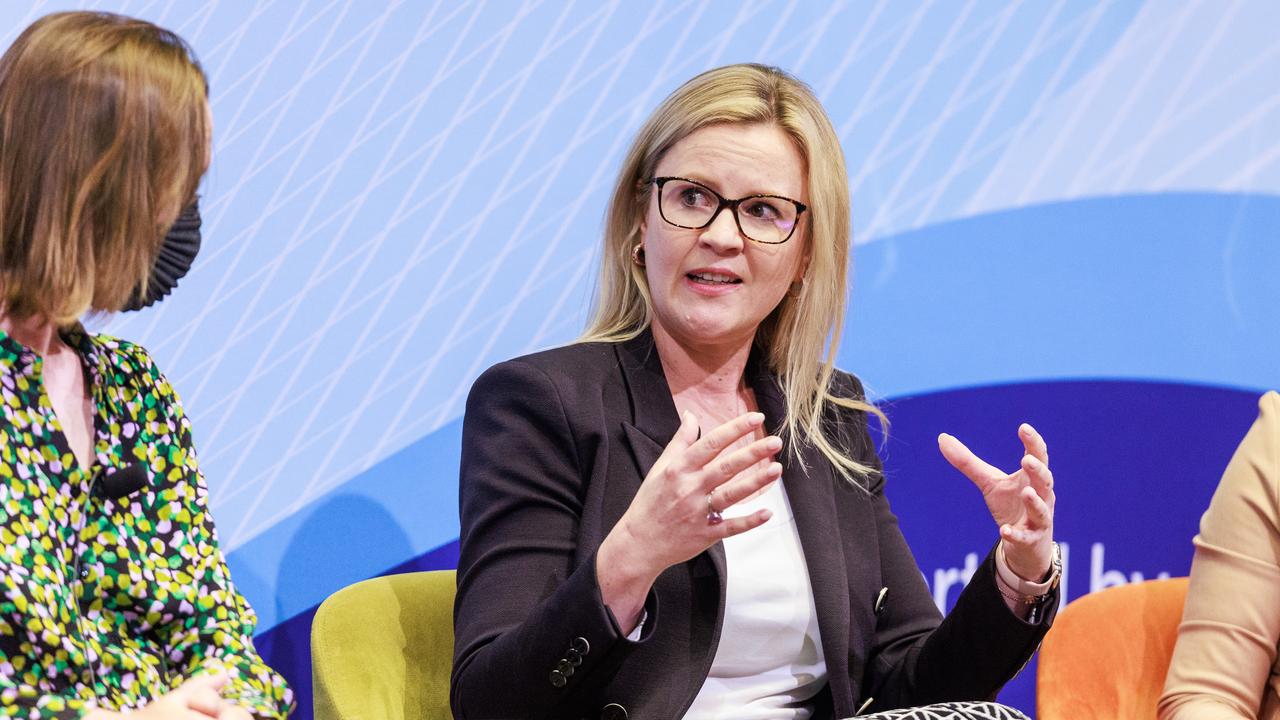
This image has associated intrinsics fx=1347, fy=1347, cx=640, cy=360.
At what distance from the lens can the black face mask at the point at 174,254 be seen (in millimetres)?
1843

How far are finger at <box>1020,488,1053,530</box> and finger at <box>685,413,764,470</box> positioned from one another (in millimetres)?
537

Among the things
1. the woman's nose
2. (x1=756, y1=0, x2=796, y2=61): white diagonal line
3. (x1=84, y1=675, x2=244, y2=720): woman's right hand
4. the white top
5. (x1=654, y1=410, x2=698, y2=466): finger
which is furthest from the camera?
(x1=756, y1=0, x2=796, y2=61): white diagonal line

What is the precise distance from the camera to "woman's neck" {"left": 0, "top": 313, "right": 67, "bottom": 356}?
1.65m

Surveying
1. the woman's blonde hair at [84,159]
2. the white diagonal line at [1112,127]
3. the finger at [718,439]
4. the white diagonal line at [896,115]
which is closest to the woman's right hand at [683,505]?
the finger at [718,439]

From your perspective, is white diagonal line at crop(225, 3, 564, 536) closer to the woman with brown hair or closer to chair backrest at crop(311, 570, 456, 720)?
chair backrest at crop(311, 570, 456, 720)

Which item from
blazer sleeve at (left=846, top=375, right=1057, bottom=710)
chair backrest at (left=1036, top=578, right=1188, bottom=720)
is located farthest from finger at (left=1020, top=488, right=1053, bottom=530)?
chair backrest at (left=1036, top=578, right=1188, bottom=720)

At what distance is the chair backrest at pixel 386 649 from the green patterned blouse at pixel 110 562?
342 mm

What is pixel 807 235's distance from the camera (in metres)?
2.37

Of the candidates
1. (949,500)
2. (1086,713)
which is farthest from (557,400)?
(949,500)

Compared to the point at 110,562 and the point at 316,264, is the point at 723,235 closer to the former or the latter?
the point at 316,264

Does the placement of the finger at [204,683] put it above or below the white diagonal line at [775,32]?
below

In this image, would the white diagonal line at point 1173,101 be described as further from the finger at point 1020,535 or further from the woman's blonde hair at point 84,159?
the woman's blonde hair at point 84,159

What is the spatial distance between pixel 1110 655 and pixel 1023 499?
Result: 58 centimetres

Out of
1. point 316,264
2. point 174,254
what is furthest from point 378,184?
point 174,254
